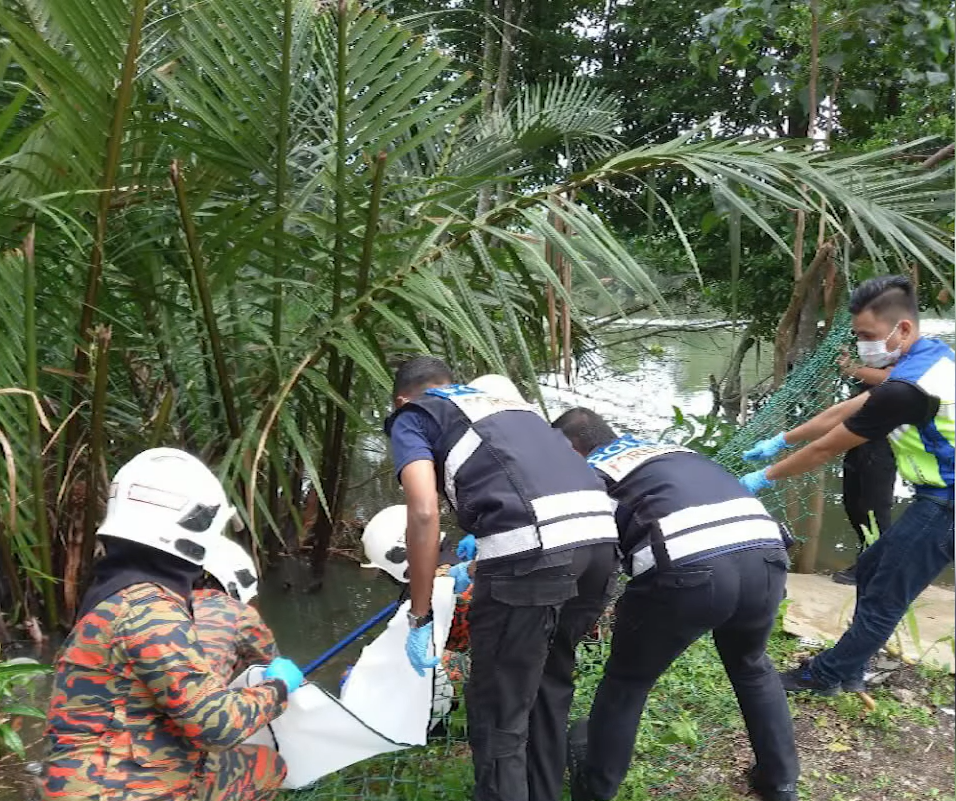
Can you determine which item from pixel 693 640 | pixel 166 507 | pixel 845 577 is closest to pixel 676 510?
pixel 693 640

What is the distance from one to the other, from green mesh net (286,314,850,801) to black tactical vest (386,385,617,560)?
2.90 ft

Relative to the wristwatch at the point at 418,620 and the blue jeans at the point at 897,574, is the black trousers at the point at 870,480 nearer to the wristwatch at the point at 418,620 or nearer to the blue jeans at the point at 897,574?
the blue jeans at the point at 897,574

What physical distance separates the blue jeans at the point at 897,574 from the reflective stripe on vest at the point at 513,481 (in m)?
1.25

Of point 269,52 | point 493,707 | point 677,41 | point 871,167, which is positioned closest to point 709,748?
point 493,707

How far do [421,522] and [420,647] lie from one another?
42 centimetres

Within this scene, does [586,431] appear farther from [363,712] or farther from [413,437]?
[363,712]

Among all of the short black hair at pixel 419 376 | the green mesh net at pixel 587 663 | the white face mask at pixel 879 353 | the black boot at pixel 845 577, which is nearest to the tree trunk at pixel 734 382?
the green mesh net at pixel 587 663

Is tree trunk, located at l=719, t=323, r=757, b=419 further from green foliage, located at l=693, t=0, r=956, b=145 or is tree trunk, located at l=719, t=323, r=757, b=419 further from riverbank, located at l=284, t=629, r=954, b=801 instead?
riverbank, located at l=284, t=629, r=954, b=801

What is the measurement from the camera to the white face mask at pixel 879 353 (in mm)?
2711

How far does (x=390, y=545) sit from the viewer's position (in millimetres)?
2904

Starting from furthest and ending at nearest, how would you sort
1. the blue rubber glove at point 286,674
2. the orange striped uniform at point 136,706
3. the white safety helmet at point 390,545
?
the white safety helmet at point 390,545
the blue rubber glove at point 286,674
the orange striped uniform at point 136,706

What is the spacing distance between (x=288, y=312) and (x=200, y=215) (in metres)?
0.53

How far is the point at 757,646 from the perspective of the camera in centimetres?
236

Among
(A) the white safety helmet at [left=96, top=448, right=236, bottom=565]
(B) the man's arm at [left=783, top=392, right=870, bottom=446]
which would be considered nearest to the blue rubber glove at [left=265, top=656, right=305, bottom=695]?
(A) the white safety helmet at [left=96, top=448, right=236, bottom=565]
